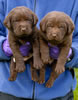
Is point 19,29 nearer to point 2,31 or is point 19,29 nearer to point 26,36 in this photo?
point 26,36

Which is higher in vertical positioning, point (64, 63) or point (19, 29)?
point (19, 29)

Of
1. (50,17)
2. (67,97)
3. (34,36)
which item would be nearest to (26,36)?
(34,36)

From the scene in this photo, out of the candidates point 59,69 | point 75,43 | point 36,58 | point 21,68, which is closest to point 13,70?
point 21,68

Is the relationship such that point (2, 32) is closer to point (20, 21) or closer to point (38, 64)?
point (20, 21)

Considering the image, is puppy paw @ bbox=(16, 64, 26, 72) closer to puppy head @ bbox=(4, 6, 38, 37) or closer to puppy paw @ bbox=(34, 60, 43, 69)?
puppy paw @ bbox=(34, 60, 43, 69)

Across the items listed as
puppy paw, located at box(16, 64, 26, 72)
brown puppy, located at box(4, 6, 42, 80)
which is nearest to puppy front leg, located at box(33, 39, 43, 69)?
brown puppy, located at box(4, 6, 42, 80)

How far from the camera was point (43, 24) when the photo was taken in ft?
9.28

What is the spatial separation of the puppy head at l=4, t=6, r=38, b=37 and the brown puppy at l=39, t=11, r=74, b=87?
14 cm

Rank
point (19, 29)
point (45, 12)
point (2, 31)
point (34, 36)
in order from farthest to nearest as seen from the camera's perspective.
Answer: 1. point (2, 31)
2. point (45, 12)
3. point (34, 36)
4. point (19, 29)

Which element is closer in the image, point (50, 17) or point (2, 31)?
point (50, 17)

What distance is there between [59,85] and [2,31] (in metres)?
1.07

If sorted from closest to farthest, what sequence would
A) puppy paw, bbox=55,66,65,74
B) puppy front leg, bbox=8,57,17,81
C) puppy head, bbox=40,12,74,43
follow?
puppy head, bbox=40,12,74,43, puppy paw, bbox=55,66,65,74, puppy front leg, bbox=8,57,17,81

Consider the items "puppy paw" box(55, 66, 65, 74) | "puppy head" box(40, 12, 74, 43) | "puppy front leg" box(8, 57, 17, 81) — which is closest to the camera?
"puppy head" box(40, 12, 74, 43)

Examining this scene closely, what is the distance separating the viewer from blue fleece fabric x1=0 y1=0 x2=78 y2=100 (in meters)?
3.06
